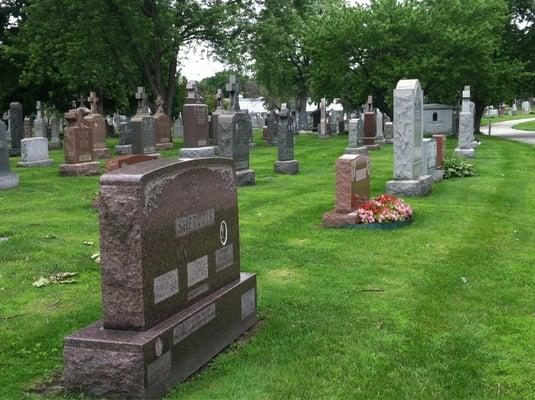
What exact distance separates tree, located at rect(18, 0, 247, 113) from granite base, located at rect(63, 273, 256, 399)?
2518 cm

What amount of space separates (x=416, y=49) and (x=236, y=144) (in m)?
21.8

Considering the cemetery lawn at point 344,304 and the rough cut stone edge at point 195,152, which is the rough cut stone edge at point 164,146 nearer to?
the rough cut stone edge at point 195,152

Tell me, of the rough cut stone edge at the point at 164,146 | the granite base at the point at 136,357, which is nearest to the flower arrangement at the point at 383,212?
the granite base at the point at 136,357

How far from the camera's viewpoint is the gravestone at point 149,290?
4.21m

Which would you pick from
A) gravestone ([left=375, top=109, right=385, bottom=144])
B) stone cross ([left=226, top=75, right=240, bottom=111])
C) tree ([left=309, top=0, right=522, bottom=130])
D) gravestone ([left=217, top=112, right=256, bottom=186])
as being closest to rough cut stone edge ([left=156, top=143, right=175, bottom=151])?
stone cross ([left=226, top=75, right=240, bottom=111])

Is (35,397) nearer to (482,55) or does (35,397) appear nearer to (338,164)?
(338,164)

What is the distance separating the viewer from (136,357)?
4133 millimetres

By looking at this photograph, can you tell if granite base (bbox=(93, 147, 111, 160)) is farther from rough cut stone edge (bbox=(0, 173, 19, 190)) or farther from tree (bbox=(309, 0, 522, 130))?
tree (bbox=(309, 0, 522, 130))

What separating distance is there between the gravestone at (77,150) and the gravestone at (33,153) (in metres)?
2.70

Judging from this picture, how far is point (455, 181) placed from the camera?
52.3 feet

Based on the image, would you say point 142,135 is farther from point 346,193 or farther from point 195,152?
point 346,193

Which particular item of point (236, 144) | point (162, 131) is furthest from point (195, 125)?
point (162, 131)

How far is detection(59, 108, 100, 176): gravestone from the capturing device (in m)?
18.8

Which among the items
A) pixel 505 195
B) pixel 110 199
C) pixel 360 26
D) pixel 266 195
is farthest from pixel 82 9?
pixel 110 199
